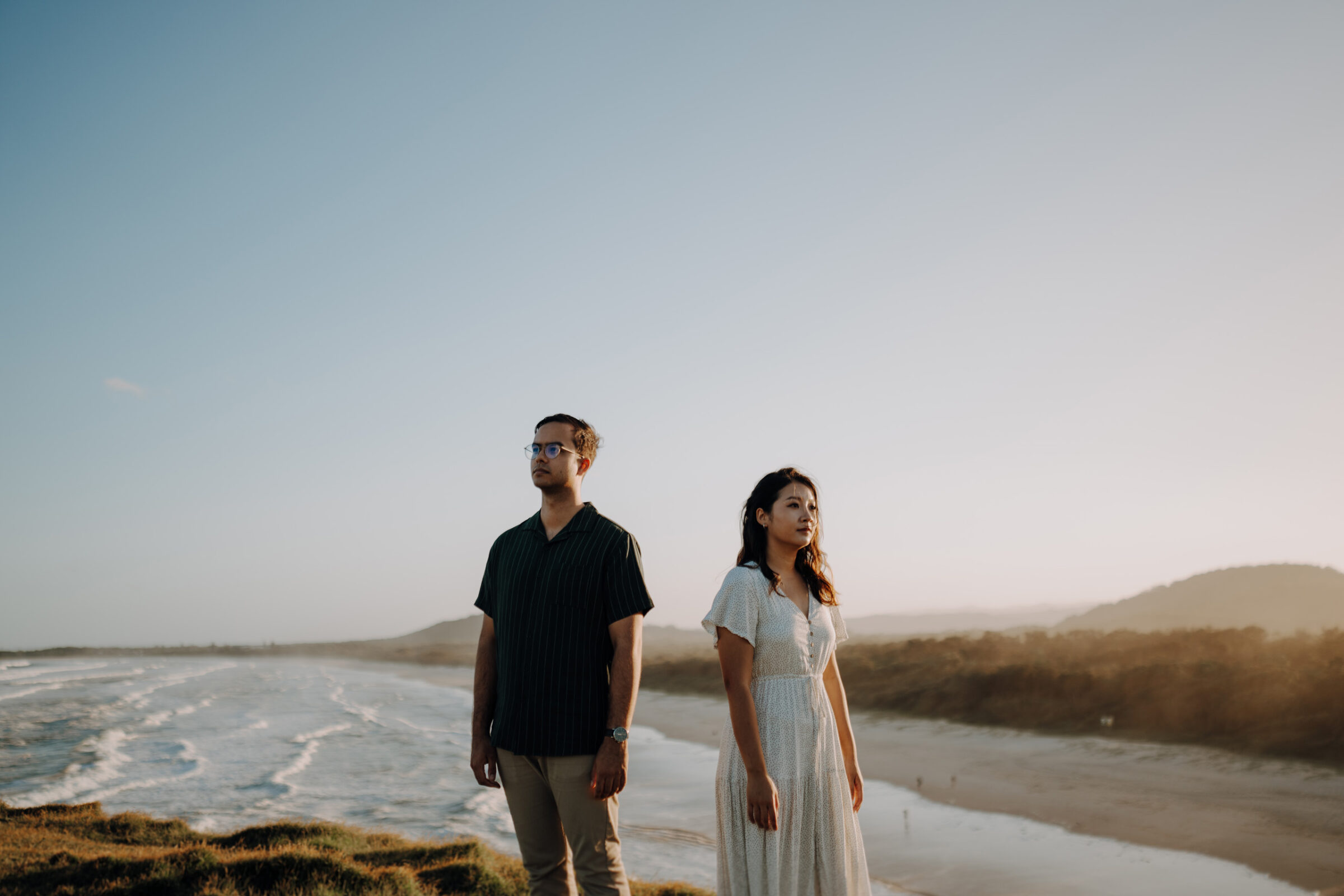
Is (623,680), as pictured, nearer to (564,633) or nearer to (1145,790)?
(564,633)

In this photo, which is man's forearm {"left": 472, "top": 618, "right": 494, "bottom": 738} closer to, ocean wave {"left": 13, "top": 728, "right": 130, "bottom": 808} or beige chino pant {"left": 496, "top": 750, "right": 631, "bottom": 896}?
beige chino pant {"left": 496, "top": 750, "right": 631, "bottom": 896}

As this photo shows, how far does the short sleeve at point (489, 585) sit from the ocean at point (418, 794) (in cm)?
492

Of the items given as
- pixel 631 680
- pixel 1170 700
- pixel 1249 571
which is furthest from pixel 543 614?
pixel 1249 571

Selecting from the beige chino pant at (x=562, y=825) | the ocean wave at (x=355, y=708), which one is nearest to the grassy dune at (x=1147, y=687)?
the beige chino pant at (x=562, y=825)

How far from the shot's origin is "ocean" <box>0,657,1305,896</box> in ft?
23.8

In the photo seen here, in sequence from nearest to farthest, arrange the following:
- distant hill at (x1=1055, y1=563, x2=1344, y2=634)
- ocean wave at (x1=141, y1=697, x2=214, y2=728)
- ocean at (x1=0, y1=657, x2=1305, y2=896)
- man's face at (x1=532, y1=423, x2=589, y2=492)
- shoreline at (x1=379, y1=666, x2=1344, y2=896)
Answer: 1. man's face at (x1=532, y1=423, x2=589, y2=492)
2. ocean at (x1=0, y1=657, x2=1305, y2=896)
3. shoreline at (x1=379, y1=666, x2=1344, y2=896)
4. ocean wave at (x1=141, y1=697, x2=214, y2=728)
5. distant hill at (x1=1055, y1=563, x2=1344, y2=634)

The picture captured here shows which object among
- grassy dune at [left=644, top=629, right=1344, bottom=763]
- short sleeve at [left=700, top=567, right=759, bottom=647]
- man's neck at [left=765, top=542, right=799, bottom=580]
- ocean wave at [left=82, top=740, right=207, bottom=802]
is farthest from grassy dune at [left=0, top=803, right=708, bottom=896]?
grassy dune at [left=644, top=629, right=1344, bottom=763]

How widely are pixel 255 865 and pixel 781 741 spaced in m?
3.89

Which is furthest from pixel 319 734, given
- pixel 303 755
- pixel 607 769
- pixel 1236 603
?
pixel 1236 603

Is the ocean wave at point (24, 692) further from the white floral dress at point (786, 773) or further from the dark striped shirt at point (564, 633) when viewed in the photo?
the white floral dress at point (786, 773)

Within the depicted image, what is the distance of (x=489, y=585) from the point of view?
3336 millimetres

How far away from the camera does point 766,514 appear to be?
302 centimetres

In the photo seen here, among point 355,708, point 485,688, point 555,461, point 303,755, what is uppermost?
point 555,461

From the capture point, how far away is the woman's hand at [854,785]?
9.75ft
